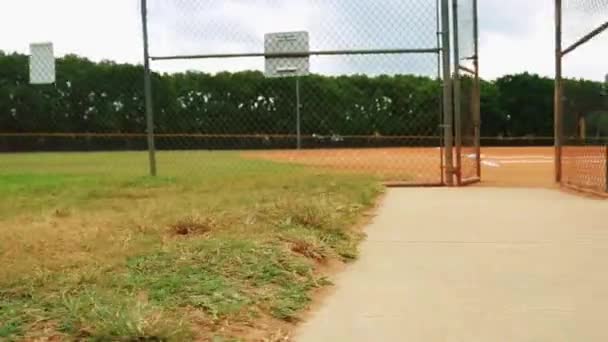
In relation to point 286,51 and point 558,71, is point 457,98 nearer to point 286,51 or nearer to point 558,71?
point 558,71

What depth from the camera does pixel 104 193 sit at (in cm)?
781

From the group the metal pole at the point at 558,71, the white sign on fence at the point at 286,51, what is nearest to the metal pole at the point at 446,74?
the metal pole at the point at 558,71

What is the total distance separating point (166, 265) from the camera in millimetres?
3367

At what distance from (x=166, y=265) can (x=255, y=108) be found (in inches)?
632

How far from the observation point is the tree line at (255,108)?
12.9m

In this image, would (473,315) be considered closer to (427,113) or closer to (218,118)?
(427,113)

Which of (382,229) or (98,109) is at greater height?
(98,109)

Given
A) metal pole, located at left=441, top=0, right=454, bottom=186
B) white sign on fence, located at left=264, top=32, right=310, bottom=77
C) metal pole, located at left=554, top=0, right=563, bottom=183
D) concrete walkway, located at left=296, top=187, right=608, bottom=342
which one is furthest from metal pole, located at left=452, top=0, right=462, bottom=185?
concrete walkway, located at left=296, top=187, right=608, bottom=342

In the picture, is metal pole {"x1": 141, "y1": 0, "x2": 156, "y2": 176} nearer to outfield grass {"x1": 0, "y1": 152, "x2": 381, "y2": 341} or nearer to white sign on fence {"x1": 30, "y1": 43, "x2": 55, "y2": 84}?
white sign on fence {"x1": 30, "y1": 43, "x2": 55, "y2": 84}

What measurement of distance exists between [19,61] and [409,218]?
40752mm

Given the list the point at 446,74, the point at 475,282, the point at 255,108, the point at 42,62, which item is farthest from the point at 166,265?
the point at 255,108

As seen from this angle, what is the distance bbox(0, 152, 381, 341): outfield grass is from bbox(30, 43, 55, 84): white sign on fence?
13.9 feet

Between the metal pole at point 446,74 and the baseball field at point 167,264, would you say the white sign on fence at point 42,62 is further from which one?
the metal pole at point 446,74

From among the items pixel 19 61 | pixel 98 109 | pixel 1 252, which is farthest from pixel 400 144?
A: pixel 19 61
